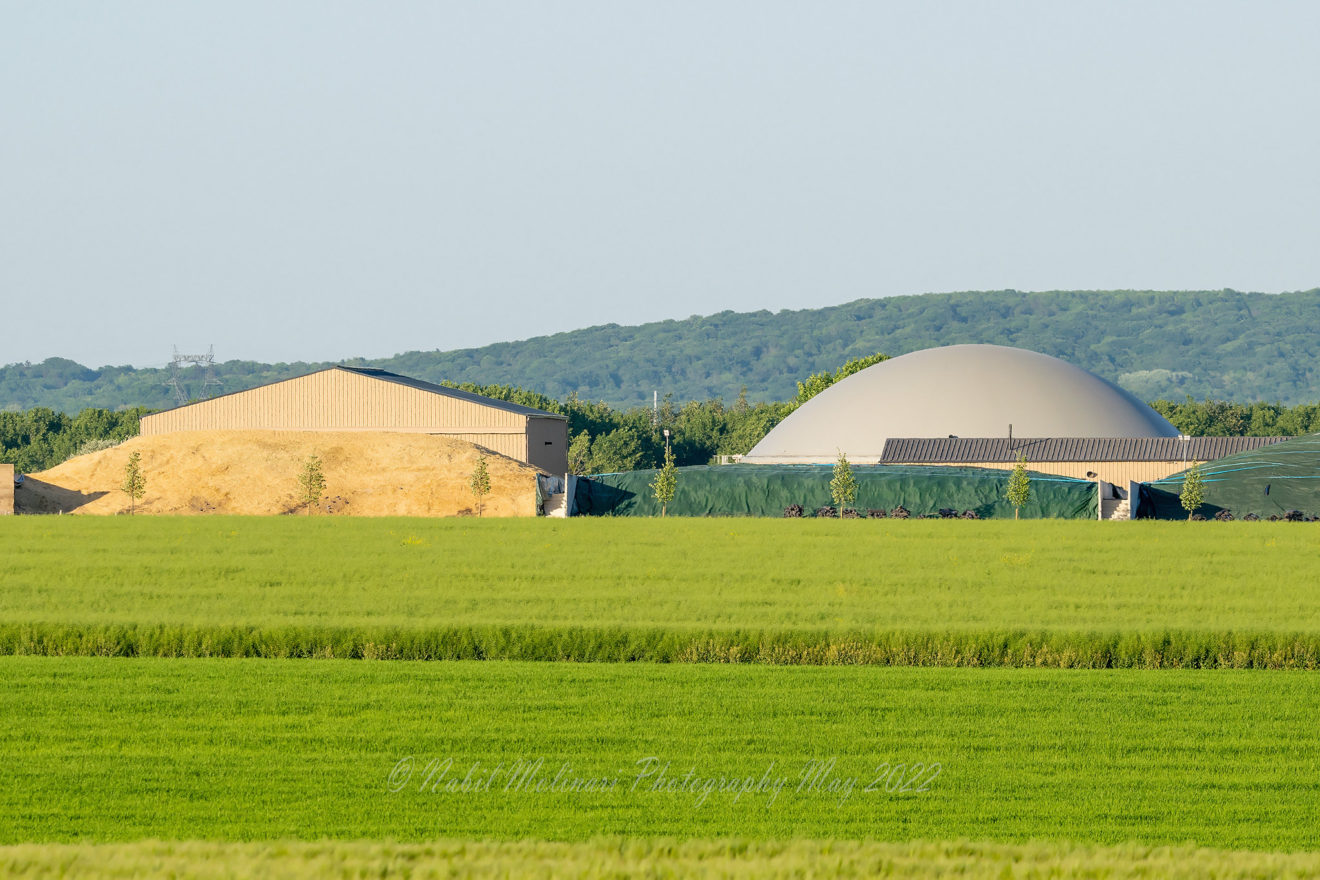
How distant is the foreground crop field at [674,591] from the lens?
68.0 feet

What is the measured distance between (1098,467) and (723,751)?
6128 centimetres

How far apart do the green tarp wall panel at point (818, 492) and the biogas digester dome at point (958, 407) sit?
2063cm

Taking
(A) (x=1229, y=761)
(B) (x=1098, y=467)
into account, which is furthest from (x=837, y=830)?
(B) (x=1098, y=467)

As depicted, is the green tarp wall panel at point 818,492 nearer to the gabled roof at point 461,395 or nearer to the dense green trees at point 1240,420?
the gabled roof at point 461,395

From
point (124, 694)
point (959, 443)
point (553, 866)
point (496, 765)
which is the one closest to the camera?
point (553, 866)

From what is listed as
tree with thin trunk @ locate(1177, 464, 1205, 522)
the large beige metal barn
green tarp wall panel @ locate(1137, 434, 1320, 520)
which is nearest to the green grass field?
tree with thin trunk @ locate(1177, 464, 1205, 522)

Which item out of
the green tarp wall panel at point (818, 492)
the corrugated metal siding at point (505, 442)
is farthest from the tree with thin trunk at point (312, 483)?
the green tarp wall panel at point (818, 492)

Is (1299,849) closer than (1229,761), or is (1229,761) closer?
(1299,849)

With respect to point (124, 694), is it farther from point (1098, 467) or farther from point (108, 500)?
point (1098, 467)

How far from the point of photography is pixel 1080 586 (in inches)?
1184

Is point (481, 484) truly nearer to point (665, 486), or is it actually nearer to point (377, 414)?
point (665, 486)

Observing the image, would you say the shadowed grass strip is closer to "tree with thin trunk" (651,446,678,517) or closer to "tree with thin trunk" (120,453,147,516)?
"tree with thin trunk" (651,446,678,517)

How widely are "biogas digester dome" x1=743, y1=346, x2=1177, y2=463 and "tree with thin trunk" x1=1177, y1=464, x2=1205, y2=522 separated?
2295 cm

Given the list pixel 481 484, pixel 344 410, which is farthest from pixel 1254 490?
pixel 344 410
